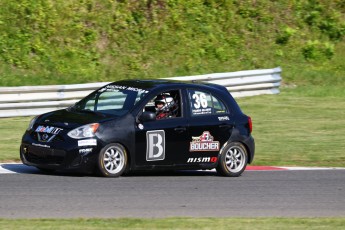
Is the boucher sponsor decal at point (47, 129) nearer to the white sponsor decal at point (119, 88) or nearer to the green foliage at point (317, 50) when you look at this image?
the white sponsor decal at point (119, 88)

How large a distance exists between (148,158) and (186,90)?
1332 millimetres

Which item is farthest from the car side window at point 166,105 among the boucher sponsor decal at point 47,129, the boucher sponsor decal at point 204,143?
the boucher sponsor decal at point 47,129

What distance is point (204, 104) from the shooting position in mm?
13359

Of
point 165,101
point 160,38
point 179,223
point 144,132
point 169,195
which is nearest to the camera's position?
point 179,223

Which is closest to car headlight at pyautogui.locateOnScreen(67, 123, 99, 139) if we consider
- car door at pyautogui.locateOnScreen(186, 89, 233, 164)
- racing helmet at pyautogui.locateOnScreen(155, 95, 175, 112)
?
A: racing helmet at pyautogui.locateOnScreen(155, 95, 175, 112)

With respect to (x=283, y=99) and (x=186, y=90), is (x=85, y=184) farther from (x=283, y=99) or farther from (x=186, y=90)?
(x=283, y=99)

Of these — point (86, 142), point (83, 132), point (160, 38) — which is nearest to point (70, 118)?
point (83, 132)

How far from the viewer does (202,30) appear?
84.0ft

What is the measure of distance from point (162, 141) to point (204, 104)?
3.53 ft

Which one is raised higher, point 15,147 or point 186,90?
point 186,90

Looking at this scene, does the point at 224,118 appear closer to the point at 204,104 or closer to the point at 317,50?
the point at 204,104

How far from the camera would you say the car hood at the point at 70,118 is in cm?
1231

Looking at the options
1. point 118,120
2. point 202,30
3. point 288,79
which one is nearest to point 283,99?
point 288,79

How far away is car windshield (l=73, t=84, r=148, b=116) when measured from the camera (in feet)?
42.0
